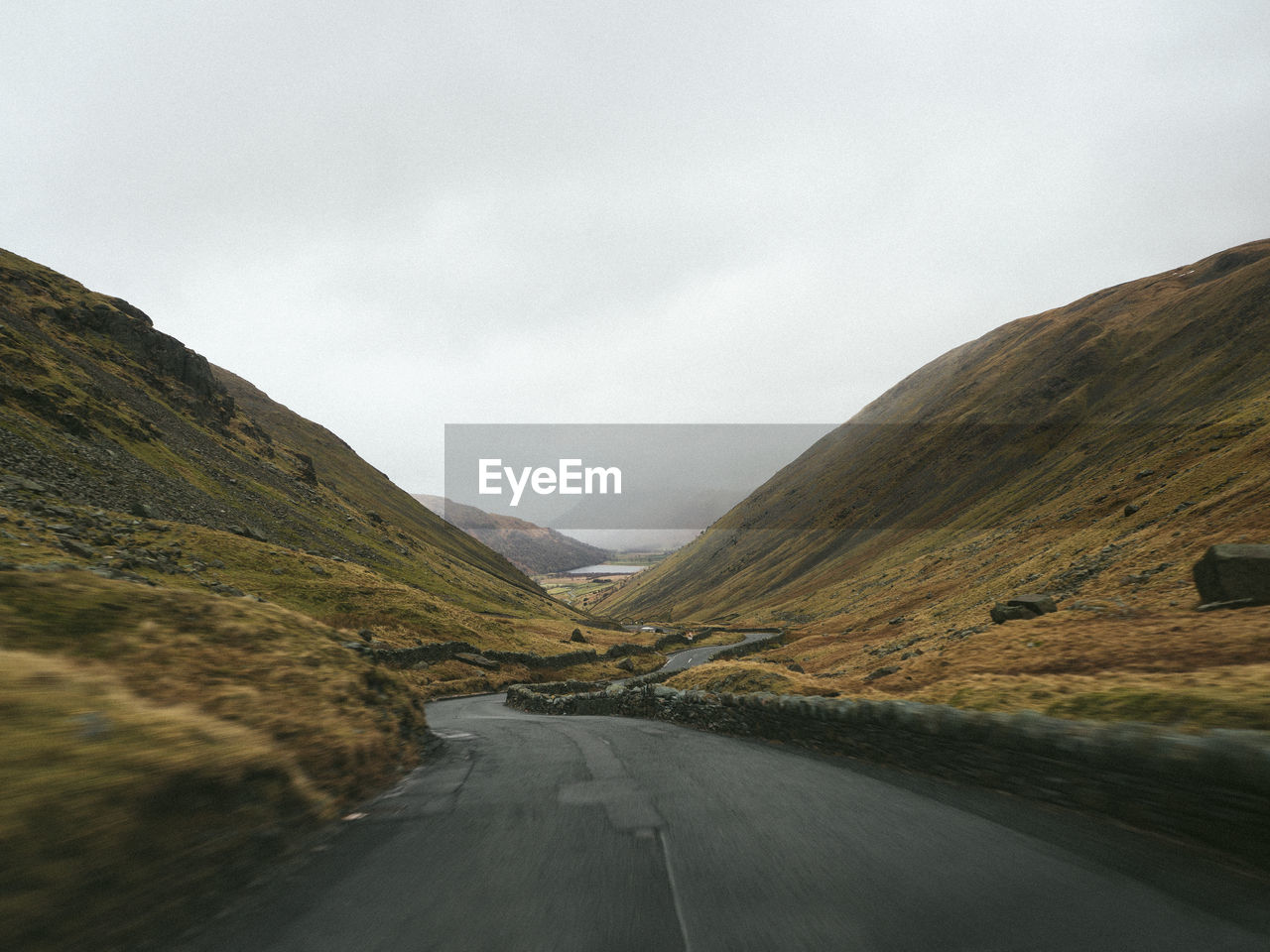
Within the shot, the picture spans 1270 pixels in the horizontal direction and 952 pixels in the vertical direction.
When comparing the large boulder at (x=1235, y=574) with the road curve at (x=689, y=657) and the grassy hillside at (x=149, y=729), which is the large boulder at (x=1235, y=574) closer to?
the grassy hillside at (x=149, y=729)

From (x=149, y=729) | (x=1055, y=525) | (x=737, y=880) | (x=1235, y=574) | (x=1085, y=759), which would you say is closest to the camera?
(x=737, y=880)

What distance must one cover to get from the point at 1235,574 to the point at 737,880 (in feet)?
64.4

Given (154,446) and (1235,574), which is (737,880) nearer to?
(1235,574)

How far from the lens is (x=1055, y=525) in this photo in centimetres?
6150

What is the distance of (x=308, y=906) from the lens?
4.89 m

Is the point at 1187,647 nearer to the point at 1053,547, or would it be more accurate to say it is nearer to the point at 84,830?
the point at 84,830

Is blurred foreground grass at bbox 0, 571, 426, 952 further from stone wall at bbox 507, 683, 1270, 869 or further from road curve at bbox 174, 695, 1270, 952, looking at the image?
stone wall at bbox 507, 683, 1270, 869

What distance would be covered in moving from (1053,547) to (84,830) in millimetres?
58276

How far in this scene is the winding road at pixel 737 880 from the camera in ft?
14.2

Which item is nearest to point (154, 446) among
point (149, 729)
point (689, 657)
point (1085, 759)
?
point (689, 657)

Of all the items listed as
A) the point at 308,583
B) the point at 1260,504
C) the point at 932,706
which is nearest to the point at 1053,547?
the point at 1260,504

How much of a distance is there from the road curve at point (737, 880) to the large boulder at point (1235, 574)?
14435mm

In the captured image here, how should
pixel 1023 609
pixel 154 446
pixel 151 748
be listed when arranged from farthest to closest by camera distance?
pixel 154 446 < pixel 1023 609 < pixel 151 748

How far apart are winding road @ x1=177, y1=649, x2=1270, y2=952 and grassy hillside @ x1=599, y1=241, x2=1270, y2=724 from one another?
361cm
